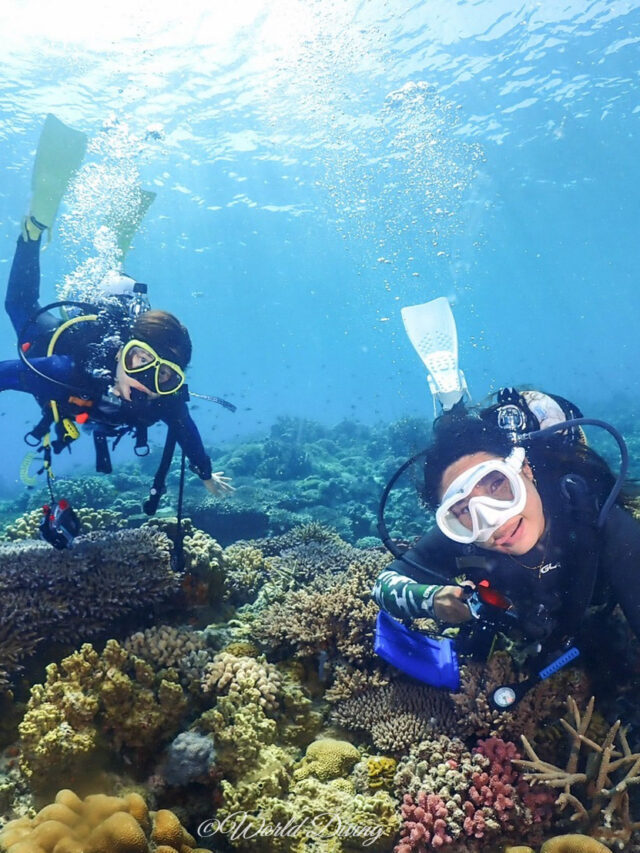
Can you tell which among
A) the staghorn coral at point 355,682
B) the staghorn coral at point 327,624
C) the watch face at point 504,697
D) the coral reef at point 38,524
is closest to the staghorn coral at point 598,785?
the watch face at point 504,697

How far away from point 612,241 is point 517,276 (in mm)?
19074

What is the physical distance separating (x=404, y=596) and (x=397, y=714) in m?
1.05

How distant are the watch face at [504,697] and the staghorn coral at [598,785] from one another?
324mm

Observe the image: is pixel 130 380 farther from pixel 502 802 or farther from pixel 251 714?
pixel 502 802

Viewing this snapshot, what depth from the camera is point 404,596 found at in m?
3.51

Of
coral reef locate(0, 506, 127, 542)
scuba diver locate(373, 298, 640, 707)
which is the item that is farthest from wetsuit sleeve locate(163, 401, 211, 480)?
scuba diver locate(373, 298, 640, 707)

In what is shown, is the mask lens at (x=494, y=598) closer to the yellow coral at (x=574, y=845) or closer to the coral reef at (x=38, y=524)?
the yellow coral at (x=574, y=845)

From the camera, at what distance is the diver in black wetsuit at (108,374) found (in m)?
4.88

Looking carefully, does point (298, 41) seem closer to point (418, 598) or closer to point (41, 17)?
point (41, 17)

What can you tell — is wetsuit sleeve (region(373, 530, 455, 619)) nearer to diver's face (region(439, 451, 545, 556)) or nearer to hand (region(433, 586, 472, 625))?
hand (region(433, 586, 472, 625))

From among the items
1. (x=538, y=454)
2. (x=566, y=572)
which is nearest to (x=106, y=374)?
(x=538, y=454)

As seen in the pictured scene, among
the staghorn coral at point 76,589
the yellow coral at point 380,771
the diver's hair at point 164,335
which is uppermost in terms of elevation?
Result: the diver's hair at point 164,335

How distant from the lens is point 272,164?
2888 cm

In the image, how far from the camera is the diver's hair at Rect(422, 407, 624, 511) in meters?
3.24
